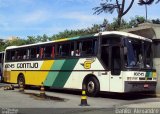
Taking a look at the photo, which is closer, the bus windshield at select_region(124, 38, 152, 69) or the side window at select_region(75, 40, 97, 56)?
the bus windshield at select_region(124, 38, 152, 69)

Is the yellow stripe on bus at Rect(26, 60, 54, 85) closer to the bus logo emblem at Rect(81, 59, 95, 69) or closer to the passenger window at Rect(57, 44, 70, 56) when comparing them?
the passenger window at Rect(57, 44, 70, 56)

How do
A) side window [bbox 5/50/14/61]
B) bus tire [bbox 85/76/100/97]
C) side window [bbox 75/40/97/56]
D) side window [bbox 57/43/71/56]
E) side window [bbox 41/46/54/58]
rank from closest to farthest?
bus tire [bbox 85/76/100/97] → side window [bbox 75/40/97/56] → side window [bbox 57/43/71/56] → side window [bbox 41/46/54/58] → side window [bbox 5/50/14/61]

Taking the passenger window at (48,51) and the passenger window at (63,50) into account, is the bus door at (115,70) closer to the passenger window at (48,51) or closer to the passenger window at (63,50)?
the passenger window at (63,50)

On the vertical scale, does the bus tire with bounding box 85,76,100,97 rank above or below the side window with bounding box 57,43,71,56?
below

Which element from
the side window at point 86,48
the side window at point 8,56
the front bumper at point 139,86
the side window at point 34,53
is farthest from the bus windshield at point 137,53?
the side window at point 8,56

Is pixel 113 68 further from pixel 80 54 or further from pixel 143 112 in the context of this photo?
pixel 143 112

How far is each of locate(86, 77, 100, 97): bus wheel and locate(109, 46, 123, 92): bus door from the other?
99 cm

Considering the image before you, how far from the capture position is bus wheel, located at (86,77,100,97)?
18.7 m

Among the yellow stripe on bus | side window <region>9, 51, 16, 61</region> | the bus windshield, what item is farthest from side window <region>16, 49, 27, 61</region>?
the bus windshield

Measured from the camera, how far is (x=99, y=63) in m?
18.5

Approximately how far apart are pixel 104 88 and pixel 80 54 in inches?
99.2

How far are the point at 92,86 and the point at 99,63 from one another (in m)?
1.29

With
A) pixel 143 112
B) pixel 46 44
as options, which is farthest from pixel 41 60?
pixel 143 112

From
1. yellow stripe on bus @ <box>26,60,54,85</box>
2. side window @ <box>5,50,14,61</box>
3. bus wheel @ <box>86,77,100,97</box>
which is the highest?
side window @ <box>5,50,14,61</box>
